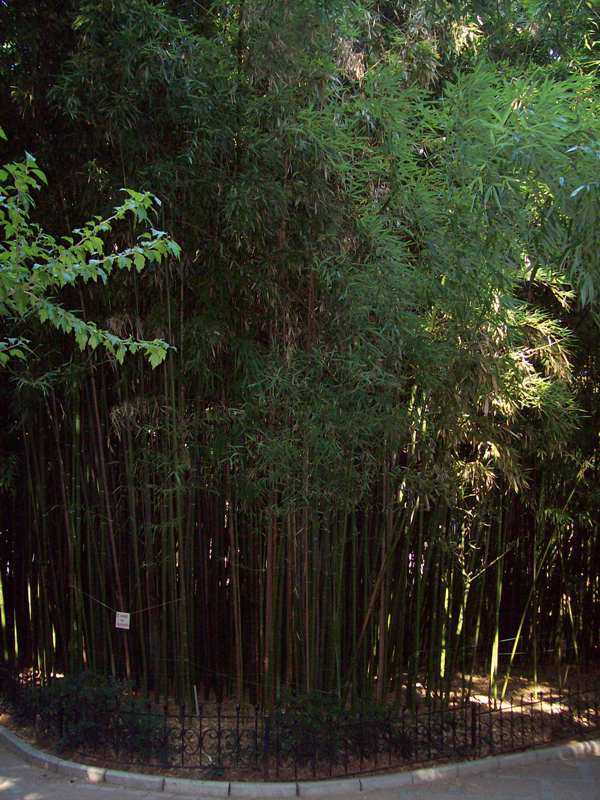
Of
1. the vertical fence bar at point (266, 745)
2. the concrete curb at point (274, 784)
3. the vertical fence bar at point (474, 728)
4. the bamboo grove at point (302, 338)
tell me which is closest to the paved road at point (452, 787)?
the concrete curb at point (274, 784)

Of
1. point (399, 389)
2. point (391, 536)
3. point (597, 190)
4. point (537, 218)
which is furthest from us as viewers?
point (391, 536)

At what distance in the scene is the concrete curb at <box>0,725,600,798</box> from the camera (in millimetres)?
3982

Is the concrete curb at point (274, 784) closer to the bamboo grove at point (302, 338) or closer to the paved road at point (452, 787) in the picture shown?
the paved road at point (452, 787)

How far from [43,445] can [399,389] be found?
7.05 ft

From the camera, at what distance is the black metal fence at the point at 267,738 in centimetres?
413

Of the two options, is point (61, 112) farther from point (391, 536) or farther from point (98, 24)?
point (391, 536)

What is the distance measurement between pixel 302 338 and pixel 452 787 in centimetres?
227

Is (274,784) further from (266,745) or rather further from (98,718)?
(98,718)

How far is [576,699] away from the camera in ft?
16.8

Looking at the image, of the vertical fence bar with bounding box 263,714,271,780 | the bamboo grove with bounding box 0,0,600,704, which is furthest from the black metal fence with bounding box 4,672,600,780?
the bamboo grove with bounding box 0,0,600,704

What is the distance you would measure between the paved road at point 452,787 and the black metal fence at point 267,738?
0.18 m

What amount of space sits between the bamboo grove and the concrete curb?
0.53 metres

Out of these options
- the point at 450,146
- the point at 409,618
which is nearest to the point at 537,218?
the point at 450,146

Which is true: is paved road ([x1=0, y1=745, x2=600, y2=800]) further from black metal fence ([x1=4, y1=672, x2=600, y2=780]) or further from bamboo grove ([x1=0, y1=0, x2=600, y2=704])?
bamboo grove ([x1=0, y1=0, x2=600, y2=704])
